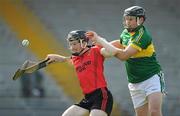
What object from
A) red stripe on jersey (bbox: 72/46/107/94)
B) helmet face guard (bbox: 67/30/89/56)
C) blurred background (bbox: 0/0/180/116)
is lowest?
blurred background (bbox: 0/0/180/116)

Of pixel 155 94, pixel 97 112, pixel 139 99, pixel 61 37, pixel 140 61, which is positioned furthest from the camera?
pixel 61 37

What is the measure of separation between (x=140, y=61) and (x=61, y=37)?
852 cm

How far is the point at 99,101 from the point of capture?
816cm

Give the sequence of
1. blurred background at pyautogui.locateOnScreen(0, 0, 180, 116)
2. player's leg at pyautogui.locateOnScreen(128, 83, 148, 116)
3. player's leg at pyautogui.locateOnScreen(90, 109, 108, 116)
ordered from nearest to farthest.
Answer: player's leg at pyautogui.locateOnScreen(90, 109, 108, 116), player's leg at pyautogui.locateOnScreen(128, 83, 148, 116), blurred background at pyautogui.locateOnScreen(0, 0, 180, 116)

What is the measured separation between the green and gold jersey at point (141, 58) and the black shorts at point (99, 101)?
0.39 m

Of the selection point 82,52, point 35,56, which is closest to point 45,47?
point 35,56

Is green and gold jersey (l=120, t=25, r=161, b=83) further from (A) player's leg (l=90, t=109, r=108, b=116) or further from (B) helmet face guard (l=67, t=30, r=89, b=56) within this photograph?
(A) player's leg (l=90, t=109, r=108, b=116)

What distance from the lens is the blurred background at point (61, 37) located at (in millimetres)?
15383

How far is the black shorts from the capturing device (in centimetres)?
814

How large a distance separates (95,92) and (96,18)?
8775 mm

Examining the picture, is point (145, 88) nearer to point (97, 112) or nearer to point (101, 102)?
point (101, 102)

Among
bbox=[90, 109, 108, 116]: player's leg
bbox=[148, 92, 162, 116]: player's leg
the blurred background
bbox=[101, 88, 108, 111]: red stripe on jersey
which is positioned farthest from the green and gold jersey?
the blurred background

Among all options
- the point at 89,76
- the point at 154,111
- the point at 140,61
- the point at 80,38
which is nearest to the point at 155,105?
the point at 154,111

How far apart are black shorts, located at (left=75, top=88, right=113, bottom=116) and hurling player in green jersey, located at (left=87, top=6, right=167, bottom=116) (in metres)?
0.37
